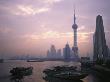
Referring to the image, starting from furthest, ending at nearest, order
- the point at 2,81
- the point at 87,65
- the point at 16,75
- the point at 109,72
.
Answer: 1. the point at 87,65
2. the point at 16,75
3. the point at 109,72
4. the point at 2,81

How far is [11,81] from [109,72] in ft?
138

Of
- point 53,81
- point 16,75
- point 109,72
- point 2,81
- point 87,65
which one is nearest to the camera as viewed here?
point 53,81

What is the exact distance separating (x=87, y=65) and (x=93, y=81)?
91.6 metres

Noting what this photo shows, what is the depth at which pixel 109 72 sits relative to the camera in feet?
331

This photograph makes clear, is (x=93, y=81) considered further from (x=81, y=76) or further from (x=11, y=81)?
(x=11, y=81)

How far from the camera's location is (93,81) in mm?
87375

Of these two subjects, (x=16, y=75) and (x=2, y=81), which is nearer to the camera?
(x=2, y=81)

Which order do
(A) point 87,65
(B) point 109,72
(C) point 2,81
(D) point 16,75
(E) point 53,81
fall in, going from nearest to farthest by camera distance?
(E) point 53,81
(C) point 2,81
(B) point 109,72
(D) point 16,75
(A) point 87,65

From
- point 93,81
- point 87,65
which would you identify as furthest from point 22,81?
point 87,65

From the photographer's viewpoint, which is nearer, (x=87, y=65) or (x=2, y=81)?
(x=2, y=81)

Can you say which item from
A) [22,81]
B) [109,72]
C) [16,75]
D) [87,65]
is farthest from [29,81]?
[87,65]

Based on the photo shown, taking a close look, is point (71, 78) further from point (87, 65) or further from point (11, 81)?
point (87, 65)

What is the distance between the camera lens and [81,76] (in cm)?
8469

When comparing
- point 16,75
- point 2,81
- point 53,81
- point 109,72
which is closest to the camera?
point 53,81
